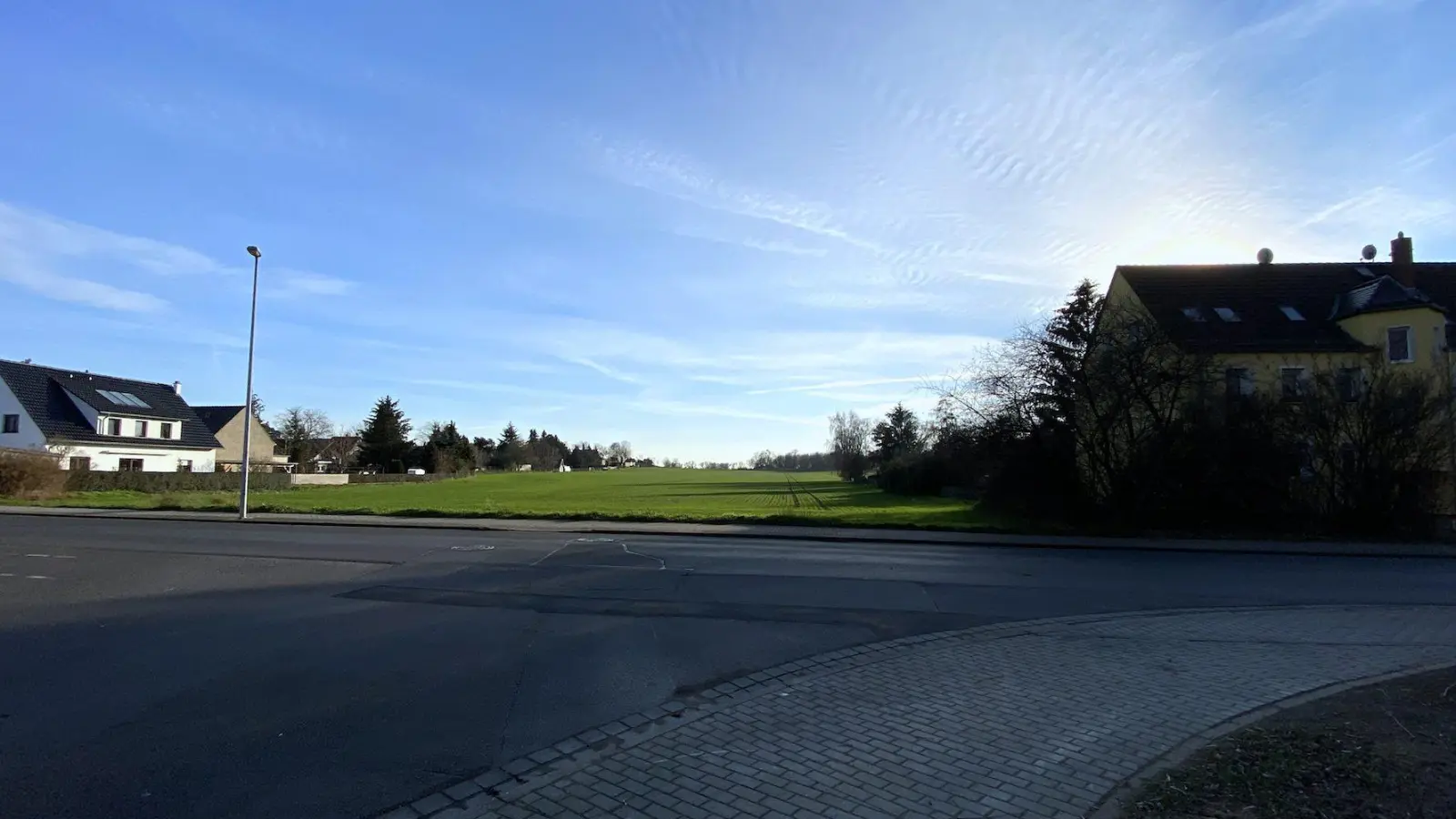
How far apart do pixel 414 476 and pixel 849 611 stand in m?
79.4

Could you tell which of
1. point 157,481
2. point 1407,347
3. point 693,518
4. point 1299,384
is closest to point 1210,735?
point 693,518

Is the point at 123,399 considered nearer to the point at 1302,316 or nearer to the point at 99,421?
the point at 99,421

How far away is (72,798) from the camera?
13.2 feet

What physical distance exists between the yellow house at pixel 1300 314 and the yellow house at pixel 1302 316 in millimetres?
38

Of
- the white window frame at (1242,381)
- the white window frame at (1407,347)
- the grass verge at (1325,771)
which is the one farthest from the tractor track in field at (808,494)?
the grass verge at (1325,771)

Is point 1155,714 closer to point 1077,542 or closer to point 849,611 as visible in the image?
point 849,611

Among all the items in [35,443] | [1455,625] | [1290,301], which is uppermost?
[1290,301]

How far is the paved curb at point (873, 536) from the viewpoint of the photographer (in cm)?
1888

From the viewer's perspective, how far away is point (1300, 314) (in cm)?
3092

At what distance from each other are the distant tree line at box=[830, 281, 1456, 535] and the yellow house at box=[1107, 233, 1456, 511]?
0.72 m

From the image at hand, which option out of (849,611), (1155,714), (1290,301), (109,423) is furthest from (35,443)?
(1290,301)

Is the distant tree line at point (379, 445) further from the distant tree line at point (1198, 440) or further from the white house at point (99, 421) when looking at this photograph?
the distant tree line at point (1198, 440)

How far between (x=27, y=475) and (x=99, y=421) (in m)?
19.6

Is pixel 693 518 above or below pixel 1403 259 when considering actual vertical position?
below
